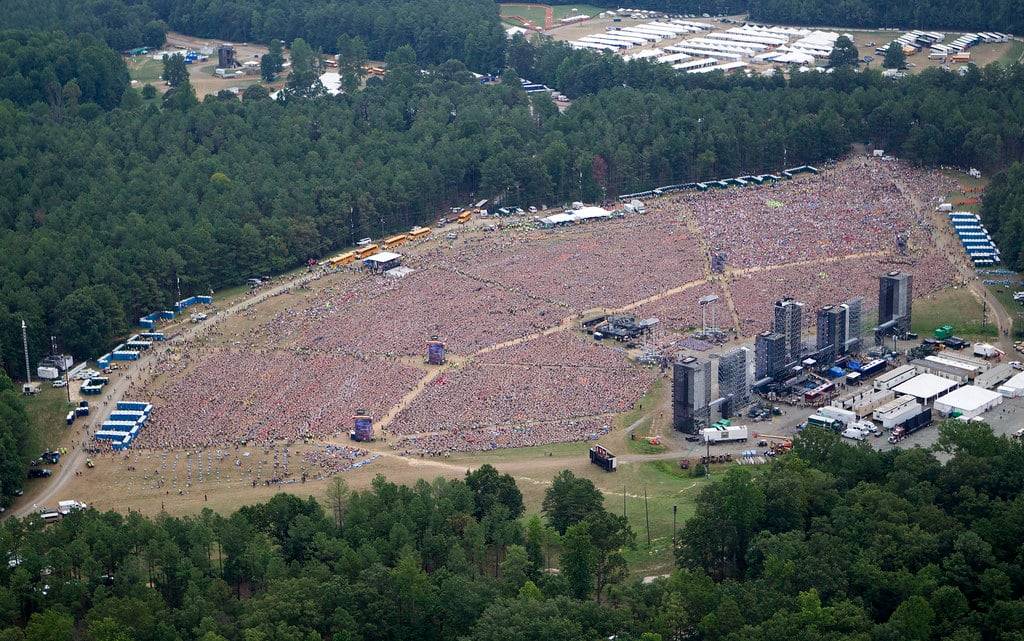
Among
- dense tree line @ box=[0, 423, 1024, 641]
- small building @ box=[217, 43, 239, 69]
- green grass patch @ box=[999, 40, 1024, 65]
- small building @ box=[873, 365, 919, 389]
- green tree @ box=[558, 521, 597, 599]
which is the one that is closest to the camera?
dense tree line @ box=[0, 423, 1024, 641]

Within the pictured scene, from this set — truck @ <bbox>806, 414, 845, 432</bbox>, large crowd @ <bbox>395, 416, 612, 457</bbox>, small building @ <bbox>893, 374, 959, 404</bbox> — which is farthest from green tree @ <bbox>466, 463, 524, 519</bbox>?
small building @ <bbox>893, 374, 959, 404</bbox>

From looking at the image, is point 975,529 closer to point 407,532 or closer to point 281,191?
point 407,532

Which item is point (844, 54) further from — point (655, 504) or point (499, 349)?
point (655, 504)

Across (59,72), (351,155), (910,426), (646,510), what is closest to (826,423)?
(910,426)

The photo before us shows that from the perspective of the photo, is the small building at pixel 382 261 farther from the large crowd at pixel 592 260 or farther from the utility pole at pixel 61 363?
the utility pole at pixel 61 363

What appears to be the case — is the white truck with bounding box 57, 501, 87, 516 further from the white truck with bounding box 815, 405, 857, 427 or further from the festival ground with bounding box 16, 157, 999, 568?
the white truck with bounding box 815, 405, 857, 427

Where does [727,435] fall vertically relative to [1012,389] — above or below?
below

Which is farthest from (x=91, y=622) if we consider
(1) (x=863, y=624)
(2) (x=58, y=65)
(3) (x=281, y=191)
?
(2) (x=58, y=65)
